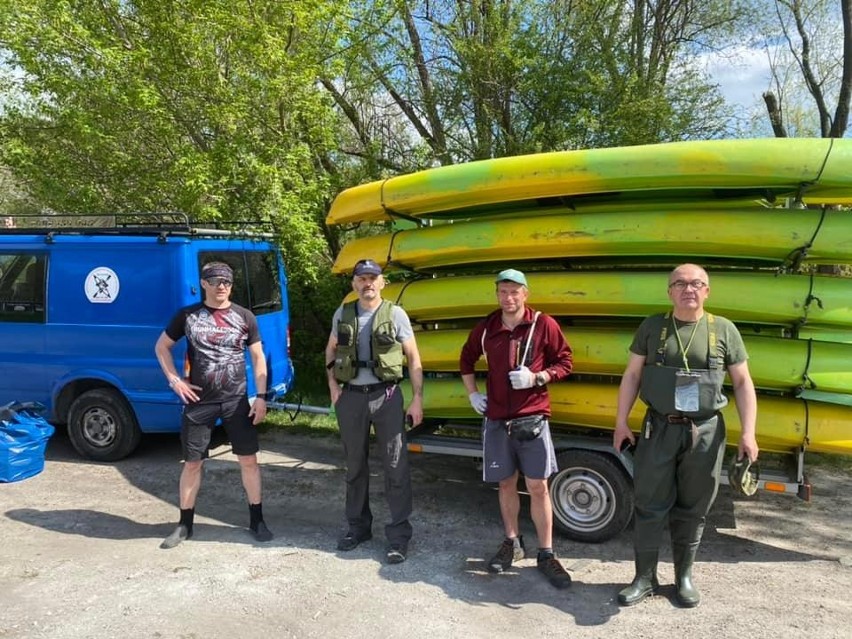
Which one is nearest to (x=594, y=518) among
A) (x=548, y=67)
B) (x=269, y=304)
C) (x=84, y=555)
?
(x=84, y=555)

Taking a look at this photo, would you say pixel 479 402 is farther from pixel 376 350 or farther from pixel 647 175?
pixel 647 175

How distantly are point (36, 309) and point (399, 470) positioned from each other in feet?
13.5

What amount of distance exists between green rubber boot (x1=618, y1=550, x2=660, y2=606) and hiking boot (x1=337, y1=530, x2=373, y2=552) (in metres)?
1.70

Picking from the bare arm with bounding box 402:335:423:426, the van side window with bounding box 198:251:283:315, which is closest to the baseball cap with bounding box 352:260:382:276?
the bare arm with bounding box 402:335:423:426

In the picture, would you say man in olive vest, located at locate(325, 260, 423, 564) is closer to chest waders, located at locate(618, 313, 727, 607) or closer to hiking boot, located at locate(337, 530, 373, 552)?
hiking boot, located at locate(337, 530, 373, 552)

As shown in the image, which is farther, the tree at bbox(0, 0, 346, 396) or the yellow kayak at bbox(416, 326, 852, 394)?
the tree at bbox(0, 0, 346, 396)

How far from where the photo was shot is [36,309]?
602cm

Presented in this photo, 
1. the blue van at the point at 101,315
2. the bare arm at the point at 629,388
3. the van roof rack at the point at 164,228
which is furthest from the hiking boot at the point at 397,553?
the van roof rack at the point at 164,228

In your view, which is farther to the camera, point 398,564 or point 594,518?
point 594,518

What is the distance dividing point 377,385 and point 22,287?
4.07 m

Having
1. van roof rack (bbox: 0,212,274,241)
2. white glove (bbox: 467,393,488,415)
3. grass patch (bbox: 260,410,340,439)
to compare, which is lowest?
grass patch (bbox: 260,410,340,439)

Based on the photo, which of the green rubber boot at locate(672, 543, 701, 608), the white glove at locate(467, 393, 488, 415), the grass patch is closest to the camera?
the green rubber boot at locate(672, 543, 701, 608)

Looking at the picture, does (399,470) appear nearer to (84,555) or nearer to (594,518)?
(594,518)

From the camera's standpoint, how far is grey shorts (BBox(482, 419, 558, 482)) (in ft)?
12.2
